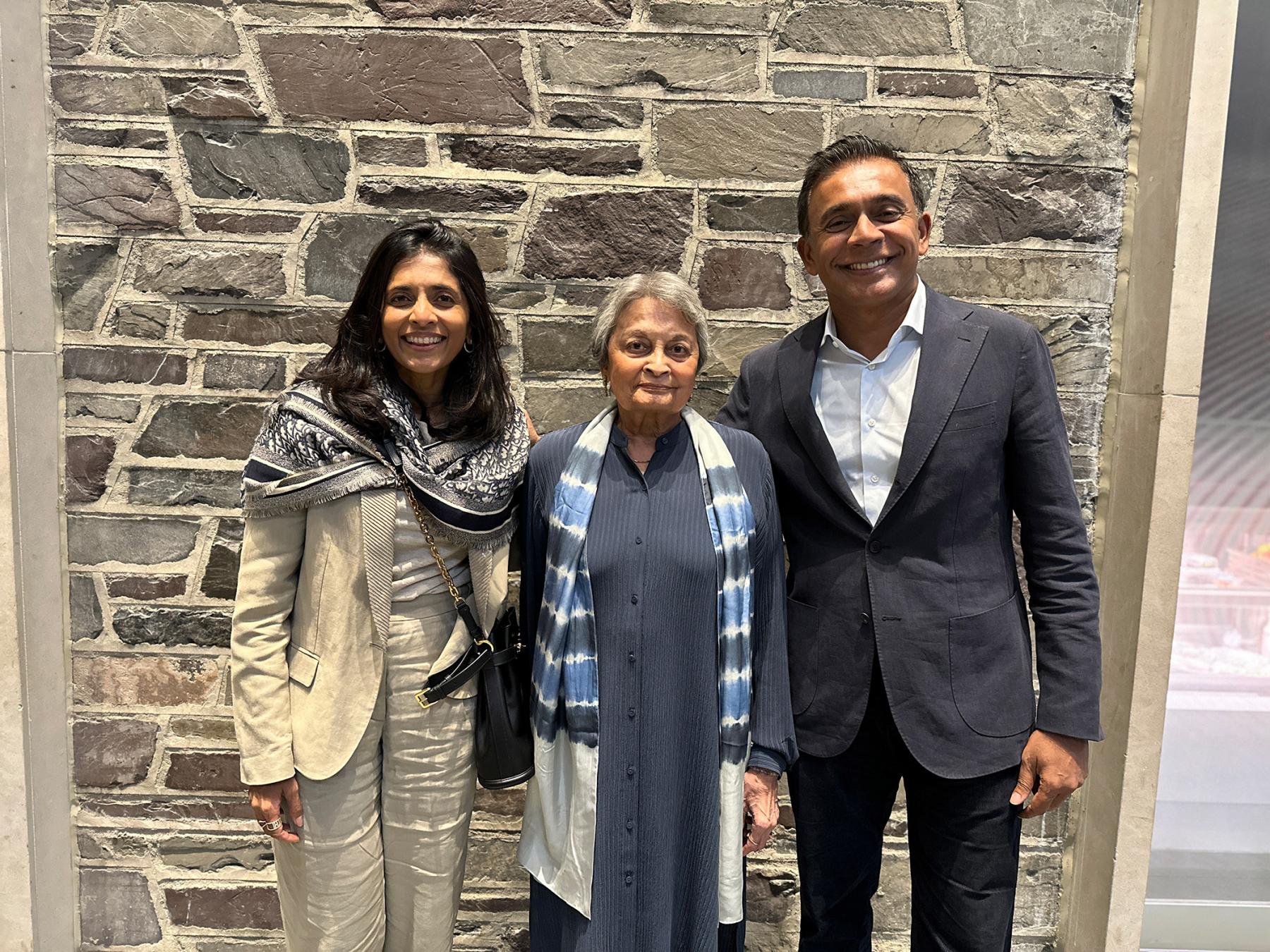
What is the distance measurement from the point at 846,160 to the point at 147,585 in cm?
228

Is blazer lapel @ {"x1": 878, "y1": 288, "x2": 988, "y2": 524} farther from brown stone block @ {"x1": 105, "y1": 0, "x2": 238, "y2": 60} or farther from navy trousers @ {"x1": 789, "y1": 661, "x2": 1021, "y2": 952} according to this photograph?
brown stone block @ {"x1": 105, "y1": 0, "x2": 238, "y2": 60}

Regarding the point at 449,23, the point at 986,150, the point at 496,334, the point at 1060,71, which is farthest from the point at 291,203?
the point at 1060,71

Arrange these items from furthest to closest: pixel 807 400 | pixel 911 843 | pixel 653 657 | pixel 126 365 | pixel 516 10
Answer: pixel 126 365, pixel 516 10, pixel 911 843, pixel 807 400, pixel 653 657

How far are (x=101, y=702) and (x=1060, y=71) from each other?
339cm

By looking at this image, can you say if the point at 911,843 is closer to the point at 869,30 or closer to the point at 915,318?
the point at 915,318

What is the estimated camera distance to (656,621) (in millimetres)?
1644

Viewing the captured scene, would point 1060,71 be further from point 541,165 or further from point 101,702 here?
point 101,702


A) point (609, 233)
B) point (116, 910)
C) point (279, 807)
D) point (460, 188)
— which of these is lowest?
point (116, 910)

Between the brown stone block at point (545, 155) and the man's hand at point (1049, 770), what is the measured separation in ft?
5.89

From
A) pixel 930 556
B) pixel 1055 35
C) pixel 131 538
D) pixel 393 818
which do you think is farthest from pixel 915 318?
pixel 131 538

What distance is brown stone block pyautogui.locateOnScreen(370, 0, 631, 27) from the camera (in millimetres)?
2381

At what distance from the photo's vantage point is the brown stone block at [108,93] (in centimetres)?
241

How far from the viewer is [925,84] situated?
7.97 ft

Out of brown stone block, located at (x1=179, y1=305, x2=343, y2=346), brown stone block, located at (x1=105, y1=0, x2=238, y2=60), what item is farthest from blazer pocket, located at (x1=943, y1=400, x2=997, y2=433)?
brown stone block, located at (x1=105, y1=0, x2=238, y2=60)
